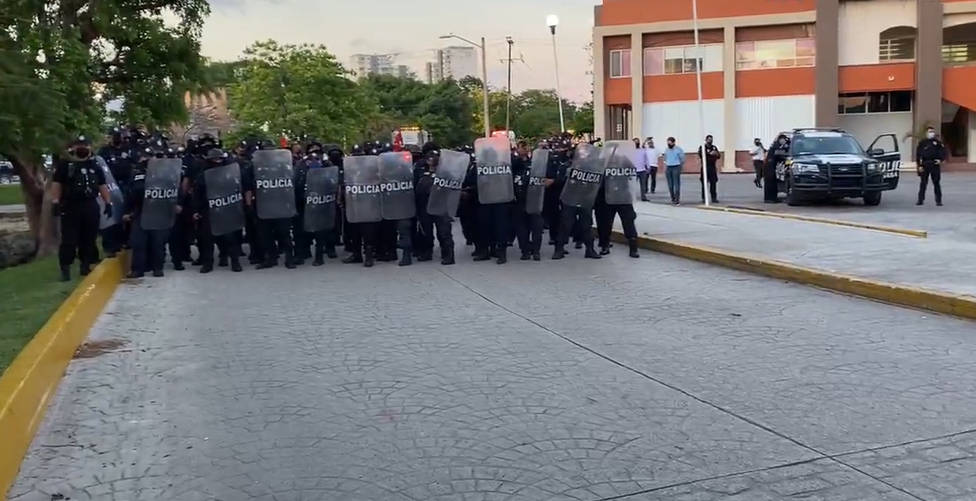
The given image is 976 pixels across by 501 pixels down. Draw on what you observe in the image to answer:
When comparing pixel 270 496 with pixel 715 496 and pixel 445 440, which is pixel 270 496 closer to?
pixel 445 440

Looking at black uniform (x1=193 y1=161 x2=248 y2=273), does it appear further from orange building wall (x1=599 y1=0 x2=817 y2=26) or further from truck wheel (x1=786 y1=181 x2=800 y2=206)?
orange building wall (x1=599 y1=0 x2=817 y2=26)

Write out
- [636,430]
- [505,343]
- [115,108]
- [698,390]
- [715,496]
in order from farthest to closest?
[115,108] < [505,343] < [698,390] < [636,430] < [715,496]

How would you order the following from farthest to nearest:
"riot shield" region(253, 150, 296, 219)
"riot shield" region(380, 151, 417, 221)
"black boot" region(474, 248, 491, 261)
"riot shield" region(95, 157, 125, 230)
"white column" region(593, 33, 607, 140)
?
"white column" region(593, 33, 607, 140)
"black boot" region(474, 248, 491, 261)
"riot shield" region(380, 151, 417, 221)
"riot shield" region(253, 150, 296, 219)
"riot shield" region(95, 157, 125, 230)

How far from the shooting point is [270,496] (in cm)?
472

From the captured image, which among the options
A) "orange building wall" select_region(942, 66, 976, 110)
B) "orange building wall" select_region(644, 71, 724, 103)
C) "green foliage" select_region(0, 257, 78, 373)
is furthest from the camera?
"orange building wall" select_region(644, 71, 724, 103)

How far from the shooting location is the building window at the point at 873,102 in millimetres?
48219

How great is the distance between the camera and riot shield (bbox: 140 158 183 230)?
42.0 feet

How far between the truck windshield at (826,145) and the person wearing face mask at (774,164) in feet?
1.25

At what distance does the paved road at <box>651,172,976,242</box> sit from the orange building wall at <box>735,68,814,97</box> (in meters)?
18.5

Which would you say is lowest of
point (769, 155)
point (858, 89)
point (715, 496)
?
point (715, 496)

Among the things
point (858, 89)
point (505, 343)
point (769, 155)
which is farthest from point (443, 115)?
point (505, 343)

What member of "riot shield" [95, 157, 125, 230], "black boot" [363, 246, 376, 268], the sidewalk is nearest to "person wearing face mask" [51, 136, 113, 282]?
"riot shield" [95, 157, 125, 230]

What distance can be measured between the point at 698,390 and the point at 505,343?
2.04 meters

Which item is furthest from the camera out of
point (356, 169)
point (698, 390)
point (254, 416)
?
point (356, 169)
